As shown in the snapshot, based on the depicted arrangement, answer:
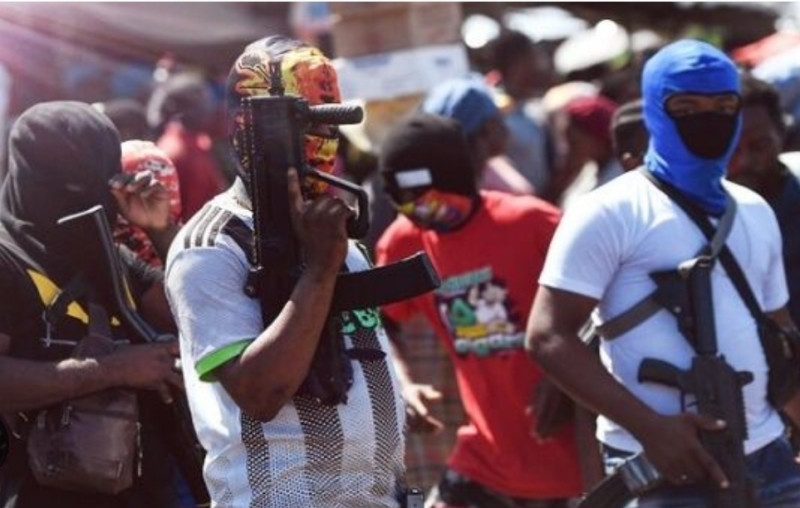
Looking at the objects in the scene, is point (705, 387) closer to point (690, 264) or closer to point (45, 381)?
point (690, 264)

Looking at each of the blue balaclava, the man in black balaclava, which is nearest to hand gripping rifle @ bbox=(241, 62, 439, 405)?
the man in black balaclava

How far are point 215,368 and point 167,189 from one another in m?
1.56

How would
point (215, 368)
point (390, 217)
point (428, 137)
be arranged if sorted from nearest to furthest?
point (215, 368)
point (428, 137)
point (390, 217)

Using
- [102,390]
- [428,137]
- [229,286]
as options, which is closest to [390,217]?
[428,137]

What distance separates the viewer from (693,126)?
496 centimetres

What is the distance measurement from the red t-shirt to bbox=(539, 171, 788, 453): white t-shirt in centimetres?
99

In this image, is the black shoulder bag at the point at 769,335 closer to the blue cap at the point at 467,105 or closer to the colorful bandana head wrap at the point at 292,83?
the colorful bandana head wrap at the point at 292,83

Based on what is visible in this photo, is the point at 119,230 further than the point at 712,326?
Yes

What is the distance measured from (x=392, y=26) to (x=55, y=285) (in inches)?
178

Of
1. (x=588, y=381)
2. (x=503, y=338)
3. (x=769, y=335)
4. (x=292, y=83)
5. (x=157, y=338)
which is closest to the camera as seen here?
(x=292, y=83)

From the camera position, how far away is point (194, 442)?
4578 millimetres

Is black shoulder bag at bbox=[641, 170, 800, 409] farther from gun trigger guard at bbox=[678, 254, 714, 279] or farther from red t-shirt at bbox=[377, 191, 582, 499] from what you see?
red t-shirt at bbox=[377, 191, 582, 499]

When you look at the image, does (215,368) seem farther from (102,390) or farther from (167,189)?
(167,189)

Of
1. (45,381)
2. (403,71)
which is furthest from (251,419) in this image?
(403,71)
